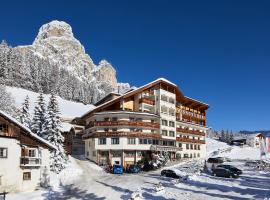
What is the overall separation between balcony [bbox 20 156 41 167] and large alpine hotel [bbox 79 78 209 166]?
2692cm

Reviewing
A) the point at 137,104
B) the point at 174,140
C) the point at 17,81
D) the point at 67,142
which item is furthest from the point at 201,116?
the point at 17,81

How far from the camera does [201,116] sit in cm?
10250

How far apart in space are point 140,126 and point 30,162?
33.2 metres

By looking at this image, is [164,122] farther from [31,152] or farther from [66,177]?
[31,152]

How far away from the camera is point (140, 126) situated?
2761 inches

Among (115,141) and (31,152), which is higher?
(115,141)

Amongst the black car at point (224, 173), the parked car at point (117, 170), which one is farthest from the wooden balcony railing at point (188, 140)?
the black car at point (224, 173)

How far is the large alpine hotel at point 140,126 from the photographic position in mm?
67562

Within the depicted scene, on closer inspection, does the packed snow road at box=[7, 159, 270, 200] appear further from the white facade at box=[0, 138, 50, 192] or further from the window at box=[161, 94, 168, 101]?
the window at box=[161, 94, 168, 101]

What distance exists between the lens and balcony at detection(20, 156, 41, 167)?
38906 mm

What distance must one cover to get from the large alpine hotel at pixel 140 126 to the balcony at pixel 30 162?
26916 millimetres

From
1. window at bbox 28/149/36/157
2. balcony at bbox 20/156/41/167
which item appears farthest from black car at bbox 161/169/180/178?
window at bbox 28/149/36/157

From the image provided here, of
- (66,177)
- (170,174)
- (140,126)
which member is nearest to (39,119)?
(66,177)

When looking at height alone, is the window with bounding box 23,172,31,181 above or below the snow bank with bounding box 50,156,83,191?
above
